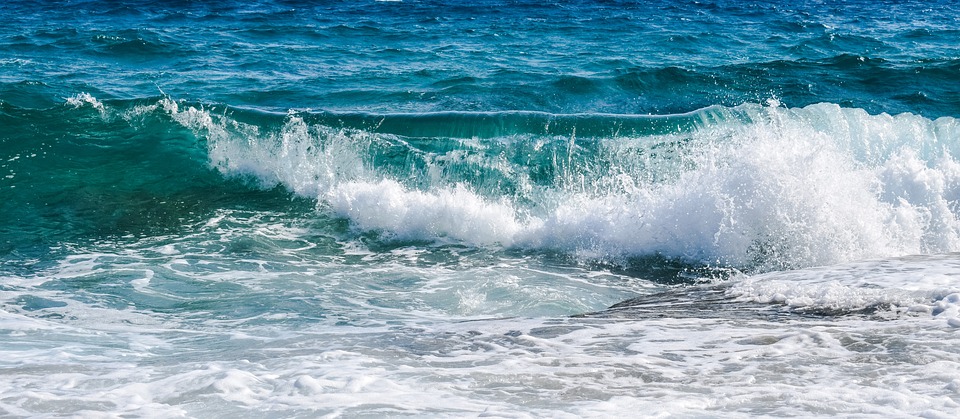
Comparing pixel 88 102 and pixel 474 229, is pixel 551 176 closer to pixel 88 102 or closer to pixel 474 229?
pixel 474 229

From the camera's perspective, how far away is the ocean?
4582mm

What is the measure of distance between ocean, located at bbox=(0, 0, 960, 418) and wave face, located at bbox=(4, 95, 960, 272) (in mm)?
35

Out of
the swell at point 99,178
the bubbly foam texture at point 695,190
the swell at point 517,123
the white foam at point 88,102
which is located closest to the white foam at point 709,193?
the bubbly foam texture at point 695,190

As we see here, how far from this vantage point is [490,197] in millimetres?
9836

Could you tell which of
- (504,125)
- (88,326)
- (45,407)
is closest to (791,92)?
(504,125)

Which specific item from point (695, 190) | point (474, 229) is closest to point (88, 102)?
point (474, 229)

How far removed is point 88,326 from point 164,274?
57.6 inches

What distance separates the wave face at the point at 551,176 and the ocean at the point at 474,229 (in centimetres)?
4

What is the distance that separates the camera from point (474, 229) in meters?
9.02

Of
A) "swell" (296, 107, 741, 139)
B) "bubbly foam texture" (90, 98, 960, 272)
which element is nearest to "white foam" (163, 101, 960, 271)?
"bubbly foam texture" (90, 98, 960, 272)

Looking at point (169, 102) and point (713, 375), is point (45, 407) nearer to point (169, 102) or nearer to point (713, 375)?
point (713, 375)

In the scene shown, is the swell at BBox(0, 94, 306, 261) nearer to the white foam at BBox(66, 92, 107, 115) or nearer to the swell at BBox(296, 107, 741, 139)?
the white foam at BBox(66, 92, 107, 115)

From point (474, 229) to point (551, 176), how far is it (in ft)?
5.08

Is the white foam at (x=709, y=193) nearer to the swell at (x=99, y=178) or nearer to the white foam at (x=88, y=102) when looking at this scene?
the swell at (x=99, y=178)
